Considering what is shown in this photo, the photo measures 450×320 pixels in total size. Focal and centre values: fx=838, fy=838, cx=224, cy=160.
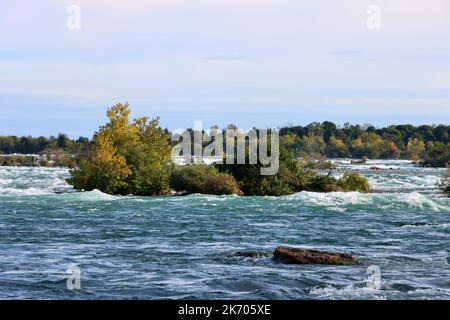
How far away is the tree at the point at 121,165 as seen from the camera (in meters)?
51.4

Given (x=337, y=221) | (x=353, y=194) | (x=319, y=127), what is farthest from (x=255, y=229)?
(x=319, y=127)

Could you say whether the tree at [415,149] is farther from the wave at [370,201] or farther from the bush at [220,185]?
the wave at [370,201]

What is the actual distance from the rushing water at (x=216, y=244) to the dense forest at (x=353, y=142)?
100 m

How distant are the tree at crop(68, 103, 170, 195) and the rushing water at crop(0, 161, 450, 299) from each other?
2.01 meters

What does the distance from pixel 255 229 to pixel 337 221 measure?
4.88m

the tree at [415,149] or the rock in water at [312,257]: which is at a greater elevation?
the tree at [415,149]

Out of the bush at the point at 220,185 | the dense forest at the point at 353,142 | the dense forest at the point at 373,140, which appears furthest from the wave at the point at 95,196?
the dense forest at the point at 373,140

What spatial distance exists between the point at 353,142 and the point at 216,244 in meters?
150

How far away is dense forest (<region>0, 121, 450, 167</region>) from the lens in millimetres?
160388

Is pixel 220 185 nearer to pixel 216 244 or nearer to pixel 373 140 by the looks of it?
pixel 216 244

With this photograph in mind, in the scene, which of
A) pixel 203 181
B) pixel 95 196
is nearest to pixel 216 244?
pixel 95 196

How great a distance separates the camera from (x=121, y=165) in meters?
51.9

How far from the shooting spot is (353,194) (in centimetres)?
4866

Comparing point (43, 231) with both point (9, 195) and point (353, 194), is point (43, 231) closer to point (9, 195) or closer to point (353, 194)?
point (9, 195)
